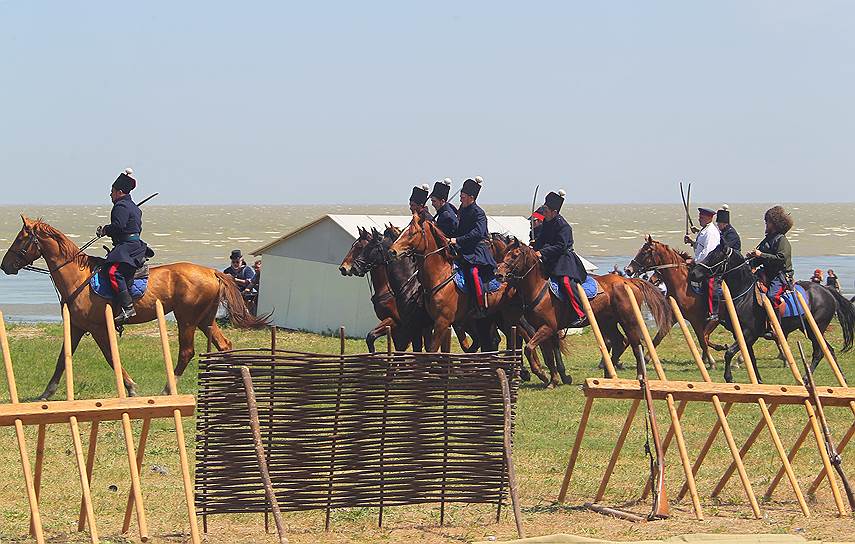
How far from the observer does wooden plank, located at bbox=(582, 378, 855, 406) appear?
8.73 m

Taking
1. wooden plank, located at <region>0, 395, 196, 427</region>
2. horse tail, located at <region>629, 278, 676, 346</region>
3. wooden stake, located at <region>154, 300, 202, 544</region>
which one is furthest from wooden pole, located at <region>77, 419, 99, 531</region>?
horse tail, located at <region>629, 278, 676, 346</region>

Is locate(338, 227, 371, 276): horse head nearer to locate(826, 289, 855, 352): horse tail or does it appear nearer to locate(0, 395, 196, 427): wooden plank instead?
locate(826, 289, 855, 352): horse tail

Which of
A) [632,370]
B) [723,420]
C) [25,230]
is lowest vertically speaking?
[632,370]

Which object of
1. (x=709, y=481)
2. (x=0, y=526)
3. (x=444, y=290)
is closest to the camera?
(x=0, y=526)

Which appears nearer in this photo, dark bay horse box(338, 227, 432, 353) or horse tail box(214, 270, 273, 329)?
horse tail box(214, 270, 273, 329)

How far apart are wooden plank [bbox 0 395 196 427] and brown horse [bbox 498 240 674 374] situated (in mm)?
8210

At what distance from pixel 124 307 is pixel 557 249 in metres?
5.13

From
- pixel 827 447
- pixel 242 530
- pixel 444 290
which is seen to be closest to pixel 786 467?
pixel 827 447

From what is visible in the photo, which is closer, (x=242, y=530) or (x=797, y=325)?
(x=242, y=530)

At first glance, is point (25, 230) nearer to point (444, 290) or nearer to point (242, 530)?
point (444, 290)

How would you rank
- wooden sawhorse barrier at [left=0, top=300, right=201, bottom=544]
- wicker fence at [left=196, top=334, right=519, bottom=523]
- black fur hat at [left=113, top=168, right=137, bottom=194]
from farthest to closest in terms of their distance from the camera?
black fur hat at [left=113, top=168, right=137, bottom=194]
wicker fence at [left=196, top=334, right=519, bottom=523]
wooden sawhorse barrier at [left=0, top=300, right=201, bottom=544]

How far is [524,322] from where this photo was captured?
16734 mm

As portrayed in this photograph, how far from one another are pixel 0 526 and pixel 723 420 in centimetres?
487

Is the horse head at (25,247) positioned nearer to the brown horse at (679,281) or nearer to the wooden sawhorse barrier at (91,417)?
the wooden sawhorse barrier at (91,417)
